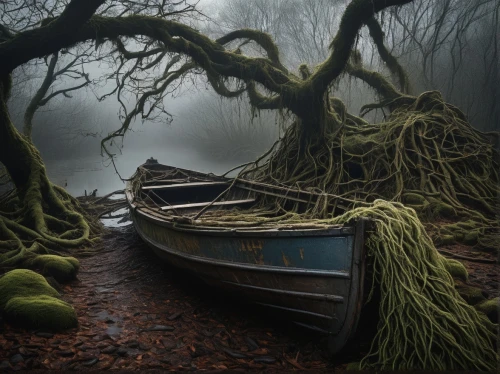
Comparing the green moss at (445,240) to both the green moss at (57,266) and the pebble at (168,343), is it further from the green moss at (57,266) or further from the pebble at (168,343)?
the green moss at (57,266)

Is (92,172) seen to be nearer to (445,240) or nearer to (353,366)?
(445,240)

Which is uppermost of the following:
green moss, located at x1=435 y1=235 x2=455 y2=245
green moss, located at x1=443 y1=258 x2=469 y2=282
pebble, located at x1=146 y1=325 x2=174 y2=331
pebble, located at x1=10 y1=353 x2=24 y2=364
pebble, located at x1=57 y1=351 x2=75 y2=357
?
green moss, located at x1=435 y1=235 x2=455 y2=245

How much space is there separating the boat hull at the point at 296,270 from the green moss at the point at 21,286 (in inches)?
64.5

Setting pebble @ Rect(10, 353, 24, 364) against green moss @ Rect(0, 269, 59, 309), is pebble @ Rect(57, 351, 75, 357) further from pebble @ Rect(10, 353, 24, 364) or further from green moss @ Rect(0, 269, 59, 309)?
green moss @ Rect(0, 269, 59, 309)

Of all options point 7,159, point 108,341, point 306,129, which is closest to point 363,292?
point 108,341

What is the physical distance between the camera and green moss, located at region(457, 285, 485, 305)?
3.64 meters

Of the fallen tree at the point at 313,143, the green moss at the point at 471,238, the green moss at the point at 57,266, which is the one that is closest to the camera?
the green moss at the point at 57,266

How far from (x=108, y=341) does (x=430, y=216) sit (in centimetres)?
518

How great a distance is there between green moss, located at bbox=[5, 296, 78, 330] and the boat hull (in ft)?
4.83

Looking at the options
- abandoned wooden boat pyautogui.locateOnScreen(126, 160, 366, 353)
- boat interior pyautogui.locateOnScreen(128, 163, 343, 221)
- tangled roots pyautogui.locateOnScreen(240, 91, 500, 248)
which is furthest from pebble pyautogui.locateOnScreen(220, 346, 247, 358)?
tangled roots pyautogui.locateOnScreen(240, 91, 500, 248)

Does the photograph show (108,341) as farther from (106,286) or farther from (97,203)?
(97,203)

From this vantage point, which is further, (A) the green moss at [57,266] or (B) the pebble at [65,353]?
(A) the green moss at [57,266]

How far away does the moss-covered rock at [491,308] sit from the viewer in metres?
3.24

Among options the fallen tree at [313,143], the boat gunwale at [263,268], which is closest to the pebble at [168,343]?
the boat gunwale at [263,268]
